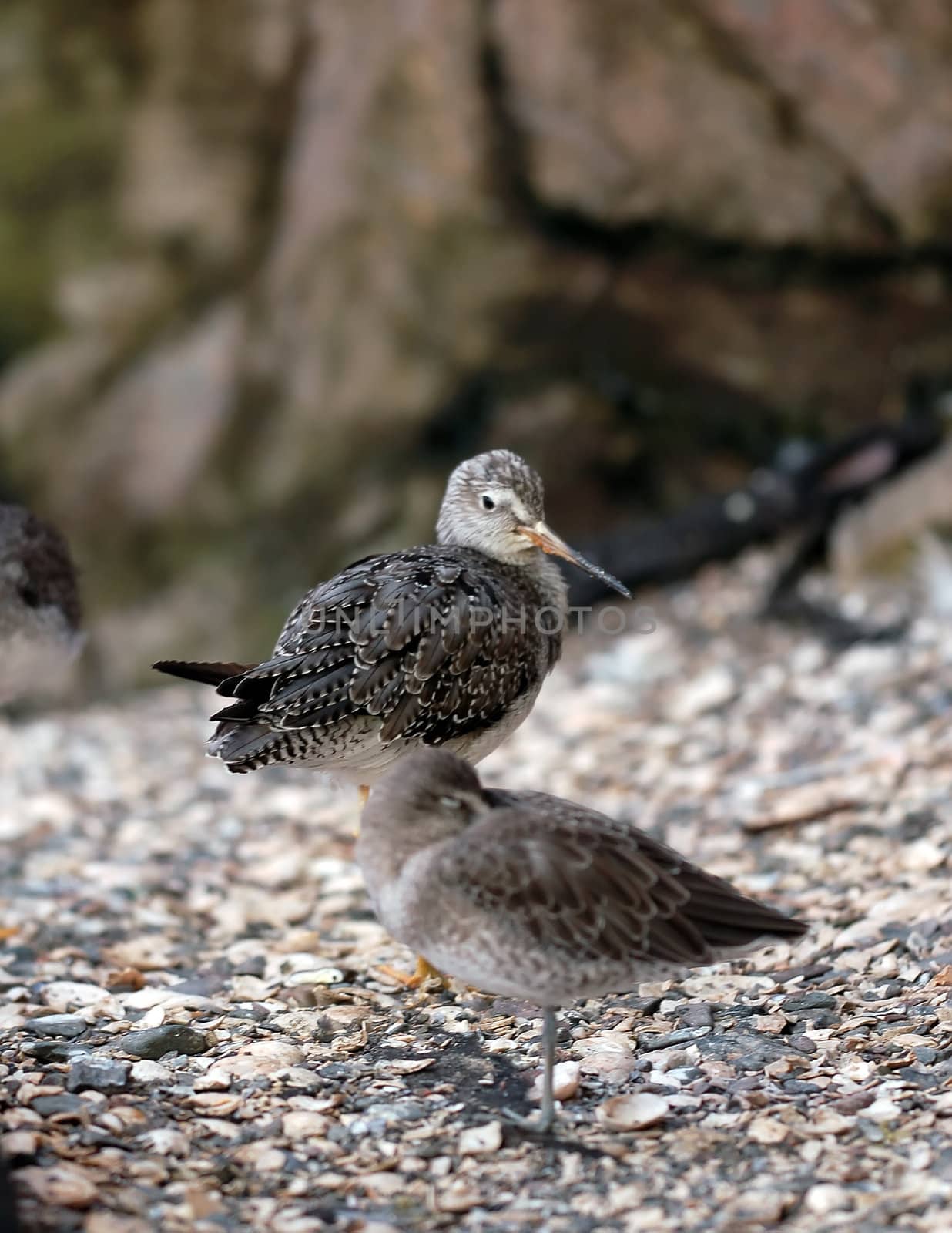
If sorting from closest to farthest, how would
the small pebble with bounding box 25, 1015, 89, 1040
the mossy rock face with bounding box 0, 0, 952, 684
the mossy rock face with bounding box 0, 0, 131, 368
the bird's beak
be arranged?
the small pebble with bounding box 25, 1015, 89, 1040
the bird's beak
the mossy rock face with bounding box 0, 0, 952, 684
the mossy rock face with bounding box 0, 0, 131, 368

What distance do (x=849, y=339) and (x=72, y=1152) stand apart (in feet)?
24.2

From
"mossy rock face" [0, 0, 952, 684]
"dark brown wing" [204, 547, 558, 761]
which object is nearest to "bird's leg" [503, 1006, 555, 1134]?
"dark brown wing" [204, 547, 558, 761]

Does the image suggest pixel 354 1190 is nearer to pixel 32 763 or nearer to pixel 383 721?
pixel 383 721

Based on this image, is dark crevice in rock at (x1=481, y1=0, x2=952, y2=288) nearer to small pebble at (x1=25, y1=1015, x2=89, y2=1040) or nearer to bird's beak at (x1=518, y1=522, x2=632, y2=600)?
bird's beak at (x1=518, y1=522, x2=632, y2=600)

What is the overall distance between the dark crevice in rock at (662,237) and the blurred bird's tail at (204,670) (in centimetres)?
525

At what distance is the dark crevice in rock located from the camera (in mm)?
9016

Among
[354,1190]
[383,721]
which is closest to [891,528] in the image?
[383,721]

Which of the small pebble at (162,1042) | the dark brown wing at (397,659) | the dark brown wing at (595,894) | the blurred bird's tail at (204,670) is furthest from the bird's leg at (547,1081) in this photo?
the blurred bird's tail at (204,670)

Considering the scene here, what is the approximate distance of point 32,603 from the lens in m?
6.05

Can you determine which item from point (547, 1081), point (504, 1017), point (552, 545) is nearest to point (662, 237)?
point (552, 545)

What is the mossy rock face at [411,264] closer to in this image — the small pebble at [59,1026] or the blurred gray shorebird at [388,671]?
the blurred gray shorebird at [388,671]

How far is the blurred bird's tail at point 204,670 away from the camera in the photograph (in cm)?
449

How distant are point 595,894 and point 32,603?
11.3ft

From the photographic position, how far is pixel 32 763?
767 centimetres
